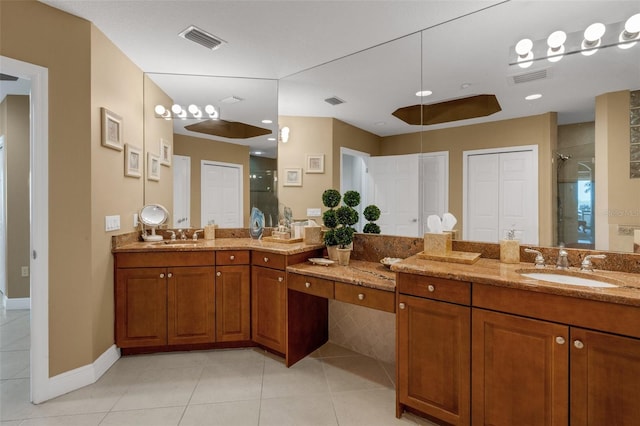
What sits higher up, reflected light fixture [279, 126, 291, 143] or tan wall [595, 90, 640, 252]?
reflected light fixture [279, 126, 291, 143]

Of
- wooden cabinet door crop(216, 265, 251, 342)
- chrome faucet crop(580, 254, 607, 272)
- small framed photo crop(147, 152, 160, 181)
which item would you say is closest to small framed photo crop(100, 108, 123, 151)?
small framed photo crop(147, 152, 160, 181)

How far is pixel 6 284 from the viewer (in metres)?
3.64

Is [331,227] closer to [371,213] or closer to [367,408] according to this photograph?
[371,213]

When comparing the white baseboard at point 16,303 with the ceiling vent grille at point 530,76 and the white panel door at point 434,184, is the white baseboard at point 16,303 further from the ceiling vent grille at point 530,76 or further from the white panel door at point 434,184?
the ceiling vent grille at point 530,76

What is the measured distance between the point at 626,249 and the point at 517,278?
2.49 ft

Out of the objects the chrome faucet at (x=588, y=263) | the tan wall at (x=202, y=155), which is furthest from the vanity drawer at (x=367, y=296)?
the tan wall at (x=202, y=155)

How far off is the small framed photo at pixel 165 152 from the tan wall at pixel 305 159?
3.72 feet

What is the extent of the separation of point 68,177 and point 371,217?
2.28 meters

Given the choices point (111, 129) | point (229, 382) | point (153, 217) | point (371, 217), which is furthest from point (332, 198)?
point (111, 129)

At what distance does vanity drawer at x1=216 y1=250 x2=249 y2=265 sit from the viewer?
104 inches

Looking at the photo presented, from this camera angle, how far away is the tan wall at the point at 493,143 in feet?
6.22

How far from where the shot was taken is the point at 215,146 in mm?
3193

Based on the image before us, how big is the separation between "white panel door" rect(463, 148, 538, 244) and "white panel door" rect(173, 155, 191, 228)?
2616 mm

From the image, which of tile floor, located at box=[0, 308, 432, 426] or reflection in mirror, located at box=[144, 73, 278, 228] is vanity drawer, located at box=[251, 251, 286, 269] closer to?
Answer: reflection in mirror, located at box=[144, 73, 278, 228]
